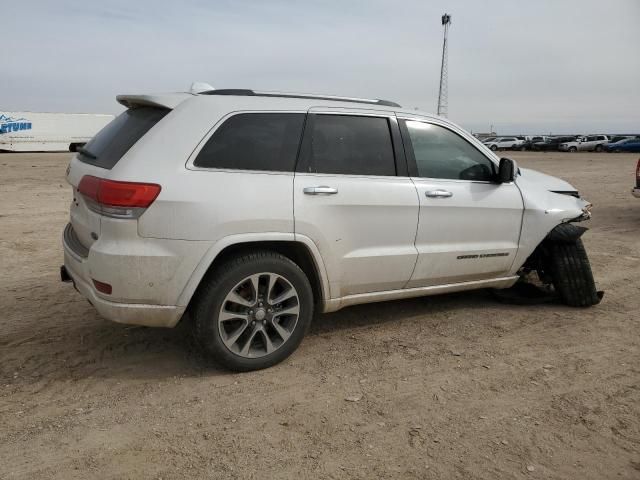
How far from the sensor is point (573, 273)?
4.93 metres

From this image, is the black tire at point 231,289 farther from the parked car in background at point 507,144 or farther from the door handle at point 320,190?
the parked car in background at point 507,144

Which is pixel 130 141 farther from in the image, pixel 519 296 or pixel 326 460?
pixel 519 296

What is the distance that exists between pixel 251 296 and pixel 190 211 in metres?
0.71

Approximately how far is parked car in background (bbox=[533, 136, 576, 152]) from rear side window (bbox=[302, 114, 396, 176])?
4900cm

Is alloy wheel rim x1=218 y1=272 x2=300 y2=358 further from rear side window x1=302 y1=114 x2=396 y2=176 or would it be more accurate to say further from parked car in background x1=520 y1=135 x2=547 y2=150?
parked car in background x1=520 y1=135 x2=547 y2=150

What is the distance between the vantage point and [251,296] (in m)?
3.61

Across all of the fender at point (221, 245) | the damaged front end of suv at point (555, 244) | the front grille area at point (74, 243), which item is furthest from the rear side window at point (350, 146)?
the front grille area at point (74, 243)

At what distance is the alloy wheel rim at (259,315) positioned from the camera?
354cm

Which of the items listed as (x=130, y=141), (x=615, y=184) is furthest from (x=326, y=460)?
(x=615, y=184)

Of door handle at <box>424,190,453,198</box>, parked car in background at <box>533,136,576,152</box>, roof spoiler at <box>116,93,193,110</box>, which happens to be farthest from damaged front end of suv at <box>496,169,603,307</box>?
parked car in background at <box>533,136,576,152</box>

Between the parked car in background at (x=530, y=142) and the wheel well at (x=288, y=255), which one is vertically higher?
the parked car in background at (x=530, y=142)

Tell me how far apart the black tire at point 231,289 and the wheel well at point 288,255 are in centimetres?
5

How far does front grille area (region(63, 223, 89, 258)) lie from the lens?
357 cm

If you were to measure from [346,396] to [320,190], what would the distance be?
135 centimetres
